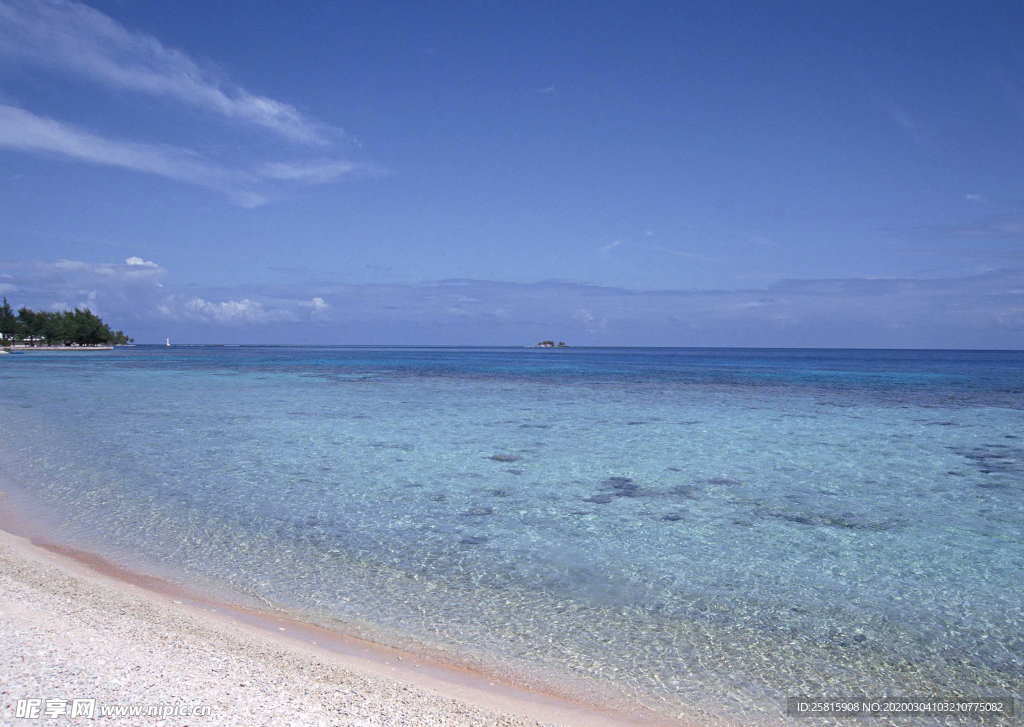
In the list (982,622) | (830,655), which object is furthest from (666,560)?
(982,622)

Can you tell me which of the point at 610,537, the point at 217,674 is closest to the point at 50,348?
the point at 610,537

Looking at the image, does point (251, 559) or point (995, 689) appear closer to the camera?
point (995, 689)

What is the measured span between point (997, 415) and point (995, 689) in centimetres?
2388

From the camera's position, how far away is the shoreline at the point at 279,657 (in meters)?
3.89

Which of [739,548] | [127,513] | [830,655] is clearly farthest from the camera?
[127,513]

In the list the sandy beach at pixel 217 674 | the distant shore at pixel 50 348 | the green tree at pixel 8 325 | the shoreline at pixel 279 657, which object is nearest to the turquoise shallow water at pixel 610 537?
the shoreline at pixel 279 657

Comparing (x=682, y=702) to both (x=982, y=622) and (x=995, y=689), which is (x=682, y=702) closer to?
(x=995, y=689)

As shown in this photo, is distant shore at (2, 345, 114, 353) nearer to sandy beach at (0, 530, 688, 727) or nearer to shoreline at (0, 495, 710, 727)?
shoreline at (0, 495, 710, 727)

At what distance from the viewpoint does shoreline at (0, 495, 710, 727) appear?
3.89 m

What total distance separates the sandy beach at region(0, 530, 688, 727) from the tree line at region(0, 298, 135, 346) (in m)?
146

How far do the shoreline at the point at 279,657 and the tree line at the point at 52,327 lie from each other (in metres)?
Answer: 145

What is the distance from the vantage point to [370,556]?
7.38 meters

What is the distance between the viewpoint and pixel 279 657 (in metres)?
4.46

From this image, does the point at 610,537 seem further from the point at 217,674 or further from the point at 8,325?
the point at 8,325
